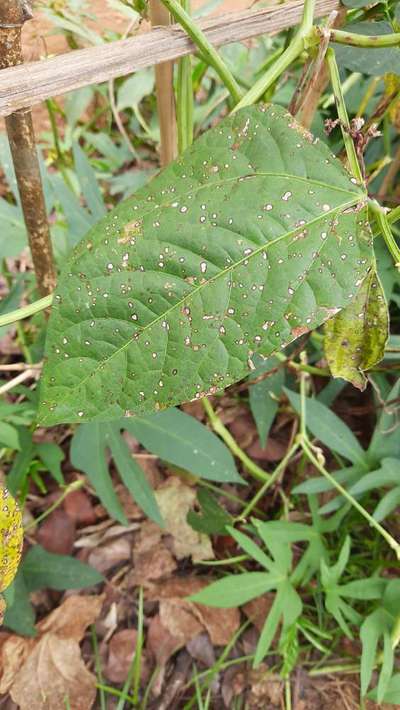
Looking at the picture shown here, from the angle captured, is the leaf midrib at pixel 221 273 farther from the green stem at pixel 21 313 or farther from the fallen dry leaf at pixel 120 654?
the fallen dry leaf at pixel 120 654

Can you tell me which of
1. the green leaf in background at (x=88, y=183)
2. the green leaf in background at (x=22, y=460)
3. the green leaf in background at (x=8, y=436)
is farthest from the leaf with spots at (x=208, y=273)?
the green leaf in background at (x=88, y=183)

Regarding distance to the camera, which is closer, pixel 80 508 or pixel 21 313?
pixel 21 313

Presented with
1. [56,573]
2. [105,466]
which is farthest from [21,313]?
[56,573]

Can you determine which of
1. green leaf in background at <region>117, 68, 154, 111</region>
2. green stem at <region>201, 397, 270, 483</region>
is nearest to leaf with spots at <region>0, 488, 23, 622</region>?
green stem at <region>201, 397, 270, 483</region>

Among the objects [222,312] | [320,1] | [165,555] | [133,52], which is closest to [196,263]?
[222,312]

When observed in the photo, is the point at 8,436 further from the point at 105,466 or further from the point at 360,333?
the point at 360,333

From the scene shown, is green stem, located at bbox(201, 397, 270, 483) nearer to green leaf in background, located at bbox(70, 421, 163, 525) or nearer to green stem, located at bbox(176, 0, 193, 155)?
green leaf in background, located at bbox(70, 421, 163, 525)

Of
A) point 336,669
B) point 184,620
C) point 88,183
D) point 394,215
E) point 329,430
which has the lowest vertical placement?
point 336,669

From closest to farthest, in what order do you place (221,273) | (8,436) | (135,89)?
(221,273)
(8,436)
(135,89)
